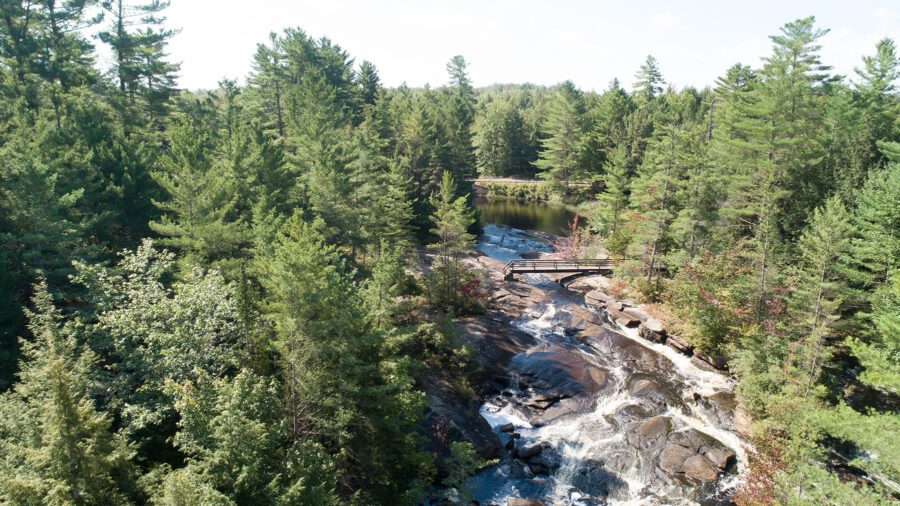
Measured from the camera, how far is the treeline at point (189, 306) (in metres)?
12.0

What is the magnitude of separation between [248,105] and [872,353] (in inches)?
2383

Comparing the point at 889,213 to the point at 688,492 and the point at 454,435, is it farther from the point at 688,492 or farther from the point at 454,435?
the point at 454,435

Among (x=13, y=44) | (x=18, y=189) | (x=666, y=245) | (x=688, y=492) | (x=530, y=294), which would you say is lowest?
(x=688, y=492)

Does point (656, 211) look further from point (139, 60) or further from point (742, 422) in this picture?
point (139, 60)

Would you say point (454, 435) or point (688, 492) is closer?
point (688, 492)

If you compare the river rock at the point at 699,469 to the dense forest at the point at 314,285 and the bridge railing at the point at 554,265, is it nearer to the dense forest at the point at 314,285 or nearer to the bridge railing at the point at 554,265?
the dense forest at the point at 314,285

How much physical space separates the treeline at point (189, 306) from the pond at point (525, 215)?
29.9 meters

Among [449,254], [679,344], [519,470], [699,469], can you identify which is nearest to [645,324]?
[679,344]

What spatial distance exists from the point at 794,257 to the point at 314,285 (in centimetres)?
2754

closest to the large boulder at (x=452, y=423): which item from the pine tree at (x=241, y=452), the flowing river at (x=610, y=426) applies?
the flowing river at (x=610, y=426)

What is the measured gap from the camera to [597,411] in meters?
25.4

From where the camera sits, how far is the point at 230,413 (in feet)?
39.8

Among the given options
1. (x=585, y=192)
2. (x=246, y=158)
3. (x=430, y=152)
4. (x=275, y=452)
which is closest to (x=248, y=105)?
(x=430, y=152)

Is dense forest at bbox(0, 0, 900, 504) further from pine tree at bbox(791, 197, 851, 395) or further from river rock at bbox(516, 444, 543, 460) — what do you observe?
river rock at bbox(516, 444, 543, 460)
